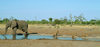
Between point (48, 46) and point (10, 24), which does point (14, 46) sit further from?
point (10, 24)

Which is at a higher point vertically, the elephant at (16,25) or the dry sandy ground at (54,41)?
the elephant at (16,25)

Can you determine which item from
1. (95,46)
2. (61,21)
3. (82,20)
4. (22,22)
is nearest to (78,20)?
(82,20)

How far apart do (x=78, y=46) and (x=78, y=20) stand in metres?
72.3

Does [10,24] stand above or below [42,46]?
above

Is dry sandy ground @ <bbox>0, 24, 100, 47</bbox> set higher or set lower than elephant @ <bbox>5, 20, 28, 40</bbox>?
lower

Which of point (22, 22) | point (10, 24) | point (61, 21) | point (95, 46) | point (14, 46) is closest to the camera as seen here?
point (14, 46)

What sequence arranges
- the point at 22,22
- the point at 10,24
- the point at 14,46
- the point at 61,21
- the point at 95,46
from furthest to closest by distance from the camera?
the point at 61,21 < the point at 22,22 < the point at 10,24 < the point at 95,46 < the point at 14,46

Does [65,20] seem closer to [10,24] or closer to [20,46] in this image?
[10,24]

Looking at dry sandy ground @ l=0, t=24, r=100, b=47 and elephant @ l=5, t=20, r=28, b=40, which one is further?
elephant @ l=5, t=20, r=28, b=40

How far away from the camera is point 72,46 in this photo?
48.9ft

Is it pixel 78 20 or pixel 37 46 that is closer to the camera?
pixel 37 46

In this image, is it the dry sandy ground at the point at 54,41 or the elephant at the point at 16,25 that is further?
the elephant at the point at 16,25

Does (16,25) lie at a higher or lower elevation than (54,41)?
higher

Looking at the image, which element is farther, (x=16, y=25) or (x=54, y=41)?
(x=16, y=25)
